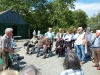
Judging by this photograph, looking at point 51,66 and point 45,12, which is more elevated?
point 45,12

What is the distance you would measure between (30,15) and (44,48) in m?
29.8

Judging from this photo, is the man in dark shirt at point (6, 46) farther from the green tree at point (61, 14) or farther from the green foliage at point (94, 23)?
the green foliage at point (94, 23)

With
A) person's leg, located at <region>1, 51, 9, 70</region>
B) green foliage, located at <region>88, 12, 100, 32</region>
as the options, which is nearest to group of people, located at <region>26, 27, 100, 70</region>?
person's leg, located at <region>1, 51, 9, 70</region>

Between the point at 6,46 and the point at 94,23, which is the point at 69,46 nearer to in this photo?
the point at 6,46

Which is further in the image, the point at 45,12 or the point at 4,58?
the point at 45,12

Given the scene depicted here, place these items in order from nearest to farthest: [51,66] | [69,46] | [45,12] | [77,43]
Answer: [51,66] → [77,43] → [69,46] → [45,12]

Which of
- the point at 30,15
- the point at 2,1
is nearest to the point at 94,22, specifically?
the point at 30,15

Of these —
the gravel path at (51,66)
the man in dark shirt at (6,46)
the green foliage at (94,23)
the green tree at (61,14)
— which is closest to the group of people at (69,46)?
the man in dark shirt at (6,46)

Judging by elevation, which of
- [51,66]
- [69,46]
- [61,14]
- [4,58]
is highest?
[61,14]

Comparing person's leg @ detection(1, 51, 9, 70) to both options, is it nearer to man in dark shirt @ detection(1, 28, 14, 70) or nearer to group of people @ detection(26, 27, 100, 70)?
man in dark shirt @ detection(1, 28, 14, 70)

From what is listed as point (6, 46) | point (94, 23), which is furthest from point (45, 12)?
point (6, 46)

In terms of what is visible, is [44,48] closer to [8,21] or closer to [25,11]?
[8,21]

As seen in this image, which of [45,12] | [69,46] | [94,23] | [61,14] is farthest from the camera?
[94,23]

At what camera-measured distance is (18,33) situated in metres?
36.3
